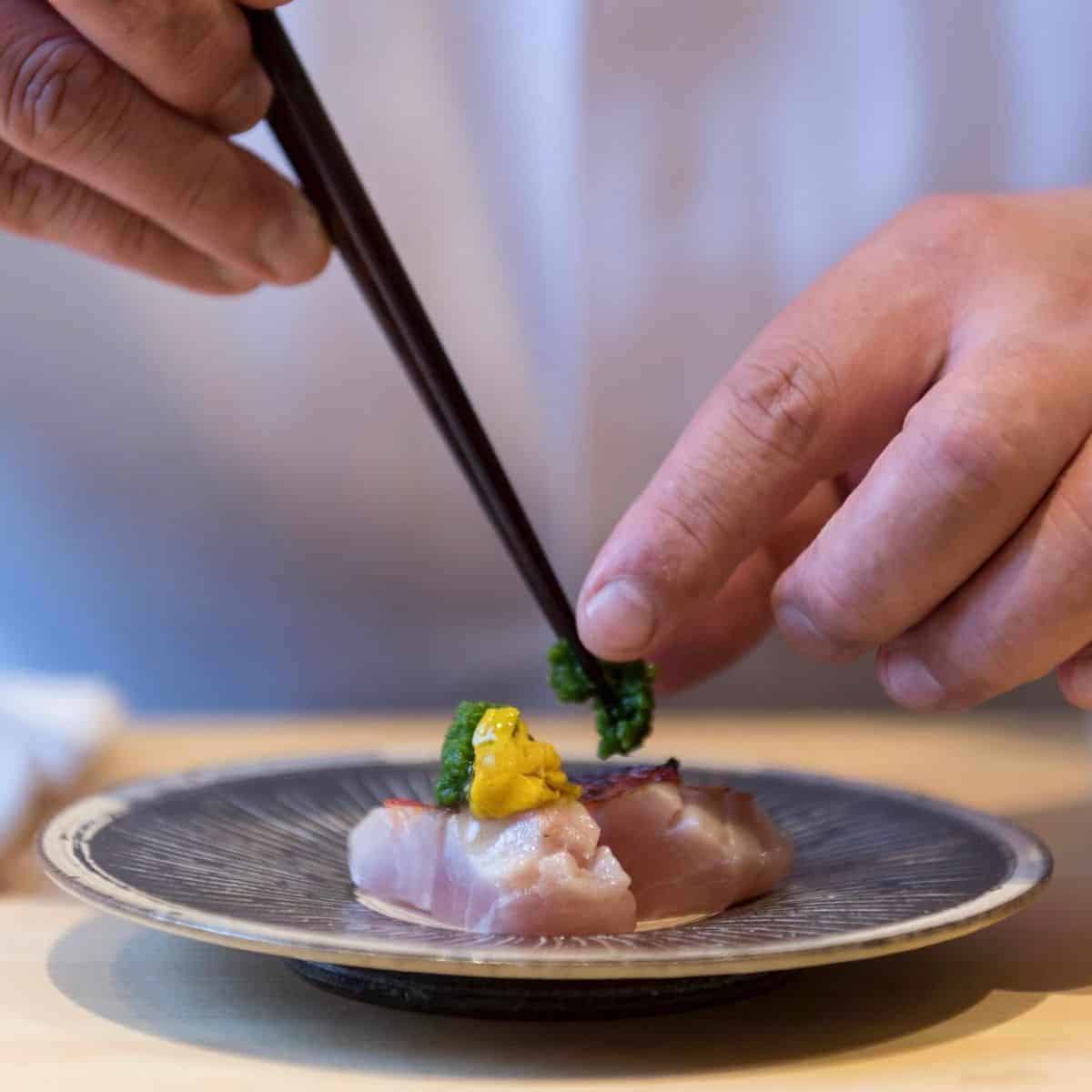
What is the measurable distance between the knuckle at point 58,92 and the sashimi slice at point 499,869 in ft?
2.24

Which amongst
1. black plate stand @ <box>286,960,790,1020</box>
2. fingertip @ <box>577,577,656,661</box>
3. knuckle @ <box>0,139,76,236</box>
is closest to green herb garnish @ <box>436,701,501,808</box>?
fingertip @ <box>577,577,656,661</box>

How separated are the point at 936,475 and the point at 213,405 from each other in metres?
1.54

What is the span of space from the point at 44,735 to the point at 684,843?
99 centimetres

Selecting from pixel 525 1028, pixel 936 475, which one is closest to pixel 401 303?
pixel 936 475

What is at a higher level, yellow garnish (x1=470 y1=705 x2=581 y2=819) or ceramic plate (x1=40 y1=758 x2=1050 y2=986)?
yellow garnish (x1=470 y1=705 x2=581 y2=819)

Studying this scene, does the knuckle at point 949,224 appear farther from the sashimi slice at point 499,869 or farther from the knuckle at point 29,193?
the knuckle at point 29,193

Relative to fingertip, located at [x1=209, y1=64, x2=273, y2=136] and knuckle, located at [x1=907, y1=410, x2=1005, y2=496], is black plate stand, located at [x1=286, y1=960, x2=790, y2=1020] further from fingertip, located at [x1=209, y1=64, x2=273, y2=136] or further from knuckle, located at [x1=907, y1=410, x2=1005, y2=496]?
fingertip, located at [x1=209, y1=64, x2=273, y2=136]

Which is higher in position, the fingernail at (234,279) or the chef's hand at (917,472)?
the fingernail at (234,279)

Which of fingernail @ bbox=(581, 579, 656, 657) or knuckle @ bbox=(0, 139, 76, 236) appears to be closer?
fingernail @ bbox=(581, 579, 656, 657)

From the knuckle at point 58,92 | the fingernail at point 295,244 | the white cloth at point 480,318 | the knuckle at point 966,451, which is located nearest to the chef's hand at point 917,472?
the knuckle at point 966,451

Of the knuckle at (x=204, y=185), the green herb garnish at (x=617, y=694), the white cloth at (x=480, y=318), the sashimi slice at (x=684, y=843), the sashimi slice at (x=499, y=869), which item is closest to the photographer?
the sashimi slice at (x=499, y=869)

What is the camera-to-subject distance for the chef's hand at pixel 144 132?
1301 mm

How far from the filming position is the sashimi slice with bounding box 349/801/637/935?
1.10 meters

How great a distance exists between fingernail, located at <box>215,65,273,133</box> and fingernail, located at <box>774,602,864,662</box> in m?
0.67
